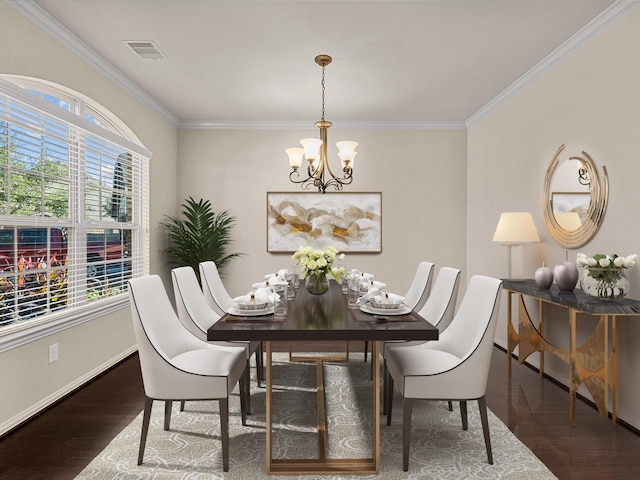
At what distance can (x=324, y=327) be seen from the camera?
6.48ft

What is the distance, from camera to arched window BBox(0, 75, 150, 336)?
2662 mm

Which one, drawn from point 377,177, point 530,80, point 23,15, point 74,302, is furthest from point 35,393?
point 530,80

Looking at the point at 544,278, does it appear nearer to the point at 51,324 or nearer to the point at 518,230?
the point at 518,230

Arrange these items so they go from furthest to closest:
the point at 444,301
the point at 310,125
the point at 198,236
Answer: the point at 310,125
the point at 198,236
the point at 444,301

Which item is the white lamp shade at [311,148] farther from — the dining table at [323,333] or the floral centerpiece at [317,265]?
the dining table at [323,333]

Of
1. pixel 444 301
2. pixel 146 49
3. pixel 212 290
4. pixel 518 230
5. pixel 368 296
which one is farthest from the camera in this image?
pixel 212 290

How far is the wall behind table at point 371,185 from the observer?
5625mm

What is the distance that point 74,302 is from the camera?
3369mm

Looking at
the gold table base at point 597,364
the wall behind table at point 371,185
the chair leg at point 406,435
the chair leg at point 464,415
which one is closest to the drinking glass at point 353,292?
the chair leg at point 406,435

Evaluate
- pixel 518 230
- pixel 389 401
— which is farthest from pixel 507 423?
pixel 518 230

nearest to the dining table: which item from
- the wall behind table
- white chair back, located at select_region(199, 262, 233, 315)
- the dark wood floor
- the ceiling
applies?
the dark wood floor

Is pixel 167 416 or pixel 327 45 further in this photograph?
pixel 327 45

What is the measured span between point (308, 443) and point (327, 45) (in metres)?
2.83

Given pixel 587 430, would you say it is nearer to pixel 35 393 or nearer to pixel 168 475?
pixel 168 475
